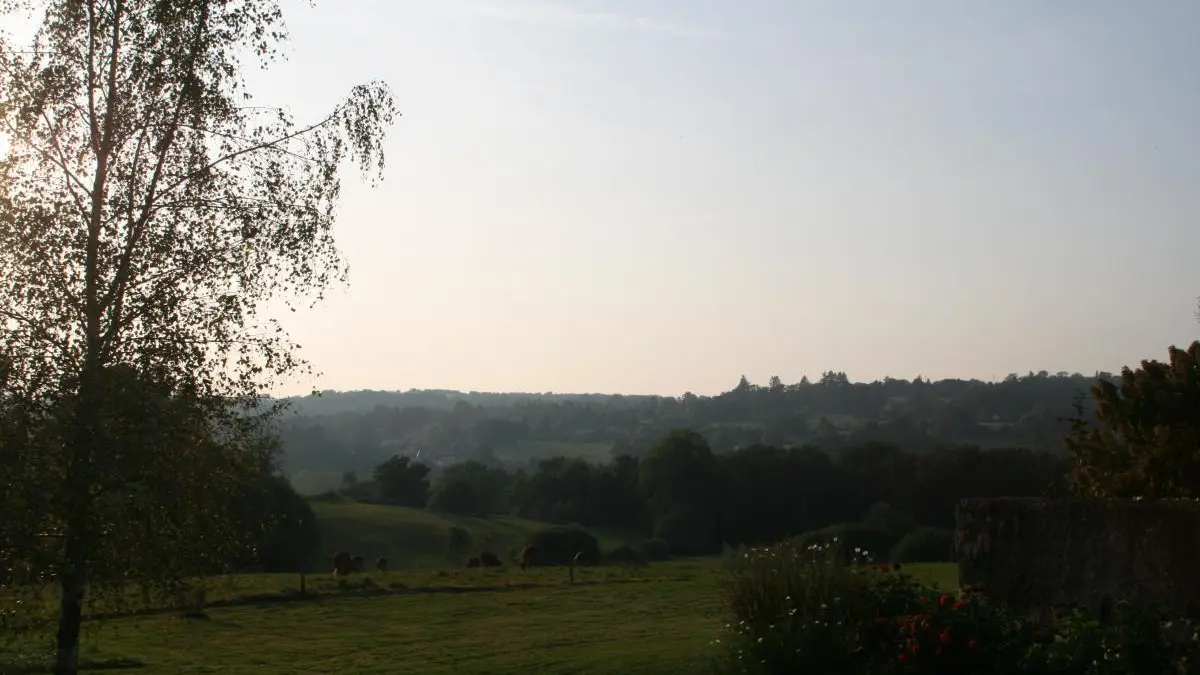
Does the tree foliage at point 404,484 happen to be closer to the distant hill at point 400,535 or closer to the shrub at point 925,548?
the distant hill at point 400,535

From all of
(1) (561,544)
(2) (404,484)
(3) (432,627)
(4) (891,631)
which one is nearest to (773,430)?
(2) (404,484)

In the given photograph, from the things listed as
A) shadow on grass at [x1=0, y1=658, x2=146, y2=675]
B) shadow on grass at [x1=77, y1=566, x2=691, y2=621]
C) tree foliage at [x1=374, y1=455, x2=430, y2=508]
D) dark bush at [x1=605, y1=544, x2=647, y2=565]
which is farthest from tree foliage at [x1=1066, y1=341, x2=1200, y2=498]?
tree foliage at [x1=374, y1=455, x2=430, y2=508]

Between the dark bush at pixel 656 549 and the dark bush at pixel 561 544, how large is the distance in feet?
22.7

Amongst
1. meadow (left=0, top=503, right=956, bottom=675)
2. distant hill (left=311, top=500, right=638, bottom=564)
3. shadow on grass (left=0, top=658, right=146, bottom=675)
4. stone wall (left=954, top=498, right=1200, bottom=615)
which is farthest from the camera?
distant hill (left=311, top=500, right=638, bottom=564)

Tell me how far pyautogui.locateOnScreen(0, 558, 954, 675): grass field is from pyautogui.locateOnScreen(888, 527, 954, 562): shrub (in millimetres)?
12923

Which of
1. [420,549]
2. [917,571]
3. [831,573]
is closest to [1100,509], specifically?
[831,573]

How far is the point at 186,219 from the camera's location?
15461mm

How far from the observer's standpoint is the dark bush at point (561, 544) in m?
57.3

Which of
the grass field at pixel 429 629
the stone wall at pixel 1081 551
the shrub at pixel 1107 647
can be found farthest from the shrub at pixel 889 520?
the shrub at pixel 1107 647

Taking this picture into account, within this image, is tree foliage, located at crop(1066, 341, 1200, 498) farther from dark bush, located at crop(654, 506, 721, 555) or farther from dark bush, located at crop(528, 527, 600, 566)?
dark bush, located at crop(654, 506, 721, 555)

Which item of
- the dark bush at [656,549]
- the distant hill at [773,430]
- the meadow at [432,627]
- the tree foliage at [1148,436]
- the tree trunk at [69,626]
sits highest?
the distant hill at [773,430]

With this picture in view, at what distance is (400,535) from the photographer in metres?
68.0

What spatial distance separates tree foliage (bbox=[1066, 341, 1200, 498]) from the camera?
55.9 ft

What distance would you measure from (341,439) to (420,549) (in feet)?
358
